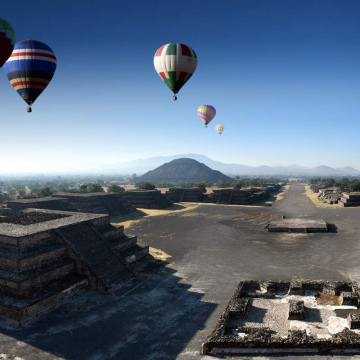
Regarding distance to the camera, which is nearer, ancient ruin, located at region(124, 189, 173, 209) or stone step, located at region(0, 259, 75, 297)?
stone step, located at region(0, 259, 75, 297)

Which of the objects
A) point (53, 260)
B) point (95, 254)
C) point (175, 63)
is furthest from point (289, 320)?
point (175, 63)

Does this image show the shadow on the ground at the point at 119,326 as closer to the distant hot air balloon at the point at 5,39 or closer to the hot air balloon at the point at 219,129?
the distant hot air balloon at the point at 5,39

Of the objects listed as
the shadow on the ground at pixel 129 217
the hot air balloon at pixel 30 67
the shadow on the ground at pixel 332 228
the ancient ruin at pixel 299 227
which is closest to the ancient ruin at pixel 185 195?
the shadow on the ground at pixel 129 217

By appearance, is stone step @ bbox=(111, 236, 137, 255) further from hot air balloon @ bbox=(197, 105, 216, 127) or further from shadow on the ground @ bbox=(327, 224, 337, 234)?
hot air balloon @ bbox=(197, 105, 216, 127)

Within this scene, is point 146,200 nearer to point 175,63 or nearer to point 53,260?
point 175,63

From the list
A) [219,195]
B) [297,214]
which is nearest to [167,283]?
[297,214]

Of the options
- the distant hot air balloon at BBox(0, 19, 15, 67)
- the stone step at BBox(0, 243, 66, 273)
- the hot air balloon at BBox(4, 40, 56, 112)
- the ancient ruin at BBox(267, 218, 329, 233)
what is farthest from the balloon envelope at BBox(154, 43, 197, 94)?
the ancient ruin at BBox(267, 218, 329, 233)
